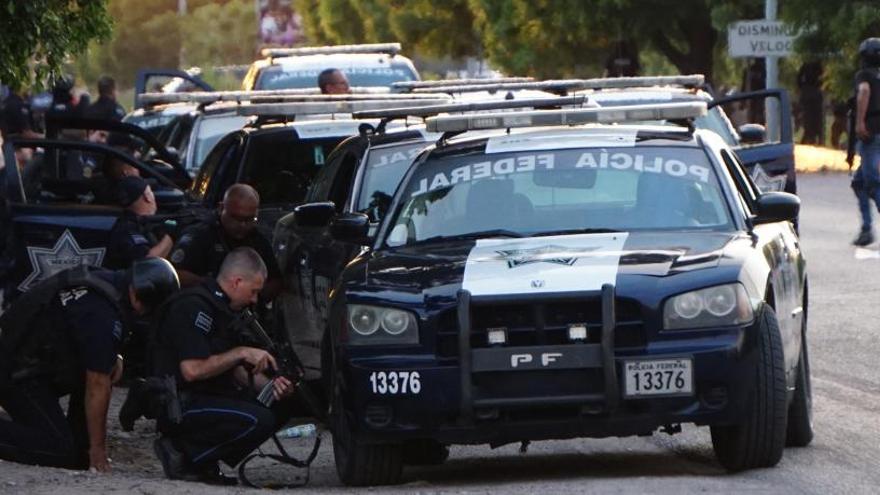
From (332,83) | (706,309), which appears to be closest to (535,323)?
(706,309)

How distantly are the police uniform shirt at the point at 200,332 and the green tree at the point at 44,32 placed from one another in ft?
8.43

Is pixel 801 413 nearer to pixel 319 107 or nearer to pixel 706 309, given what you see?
pixel 706 309

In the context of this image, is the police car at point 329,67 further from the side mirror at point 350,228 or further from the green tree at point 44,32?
the side mirror at point 350,228

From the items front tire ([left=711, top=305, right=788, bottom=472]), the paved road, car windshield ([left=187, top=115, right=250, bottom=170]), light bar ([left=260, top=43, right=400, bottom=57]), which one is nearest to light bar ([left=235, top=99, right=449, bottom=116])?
the paved road

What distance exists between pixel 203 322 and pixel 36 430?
122 centimetres

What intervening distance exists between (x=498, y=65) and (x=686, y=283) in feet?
126

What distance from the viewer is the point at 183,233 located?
13.1 metres

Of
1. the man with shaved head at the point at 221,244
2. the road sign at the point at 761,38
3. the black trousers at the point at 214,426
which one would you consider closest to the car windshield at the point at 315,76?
the road sign at the point at 761,38

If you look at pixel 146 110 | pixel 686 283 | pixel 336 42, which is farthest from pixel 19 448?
pixel 336 42

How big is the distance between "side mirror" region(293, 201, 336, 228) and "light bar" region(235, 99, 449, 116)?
6.20 ft

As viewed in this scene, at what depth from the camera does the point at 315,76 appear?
82.2ft

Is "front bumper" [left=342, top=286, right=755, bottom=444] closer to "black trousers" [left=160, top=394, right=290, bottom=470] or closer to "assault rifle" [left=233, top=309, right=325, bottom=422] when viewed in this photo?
"black trousers" [left=160, top=394, right=290, bottom=470]

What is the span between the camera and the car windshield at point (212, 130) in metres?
20.9

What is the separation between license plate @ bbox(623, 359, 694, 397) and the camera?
909cm
